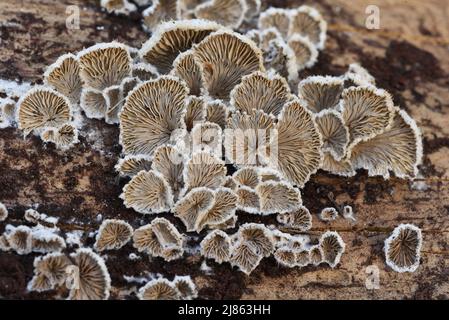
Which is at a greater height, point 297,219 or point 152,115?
point 152,115

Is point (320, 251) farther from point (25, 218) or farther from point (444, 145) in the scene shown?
point (25, 218)

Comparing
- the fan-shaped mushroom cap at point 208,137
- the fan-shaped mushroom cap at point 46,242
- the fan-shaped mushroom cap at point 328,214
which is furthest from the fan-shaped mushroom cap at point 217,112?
the fan-shaped mushroom cap at point 46,242

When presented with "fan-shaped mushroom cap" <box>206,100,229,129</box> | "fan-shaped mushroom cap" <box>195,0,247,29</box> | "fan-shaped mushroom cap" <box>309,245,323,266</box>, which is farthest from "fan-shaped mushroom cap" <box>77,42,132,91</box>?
"fan-shaped mushroom cap" <box>309,245,323,266</box>

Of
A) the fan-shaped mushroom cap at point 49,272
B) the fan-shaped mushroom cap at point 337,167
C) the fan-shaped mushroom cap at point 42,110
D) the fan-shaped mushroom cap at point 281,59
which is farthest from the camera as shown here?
the fan-shaped mushroom cap at point 281,59

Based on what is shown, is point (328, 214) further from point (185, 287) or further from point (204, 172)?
point (185, 287)

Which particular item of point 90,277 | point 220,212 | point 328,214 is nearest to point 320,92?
point 328,214

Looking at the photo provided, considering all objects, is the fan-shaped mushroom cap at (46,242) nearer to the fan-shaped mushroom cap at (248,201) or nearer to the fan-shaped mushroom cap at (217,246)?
the fan-shaped mushroom cap at (217,246)
